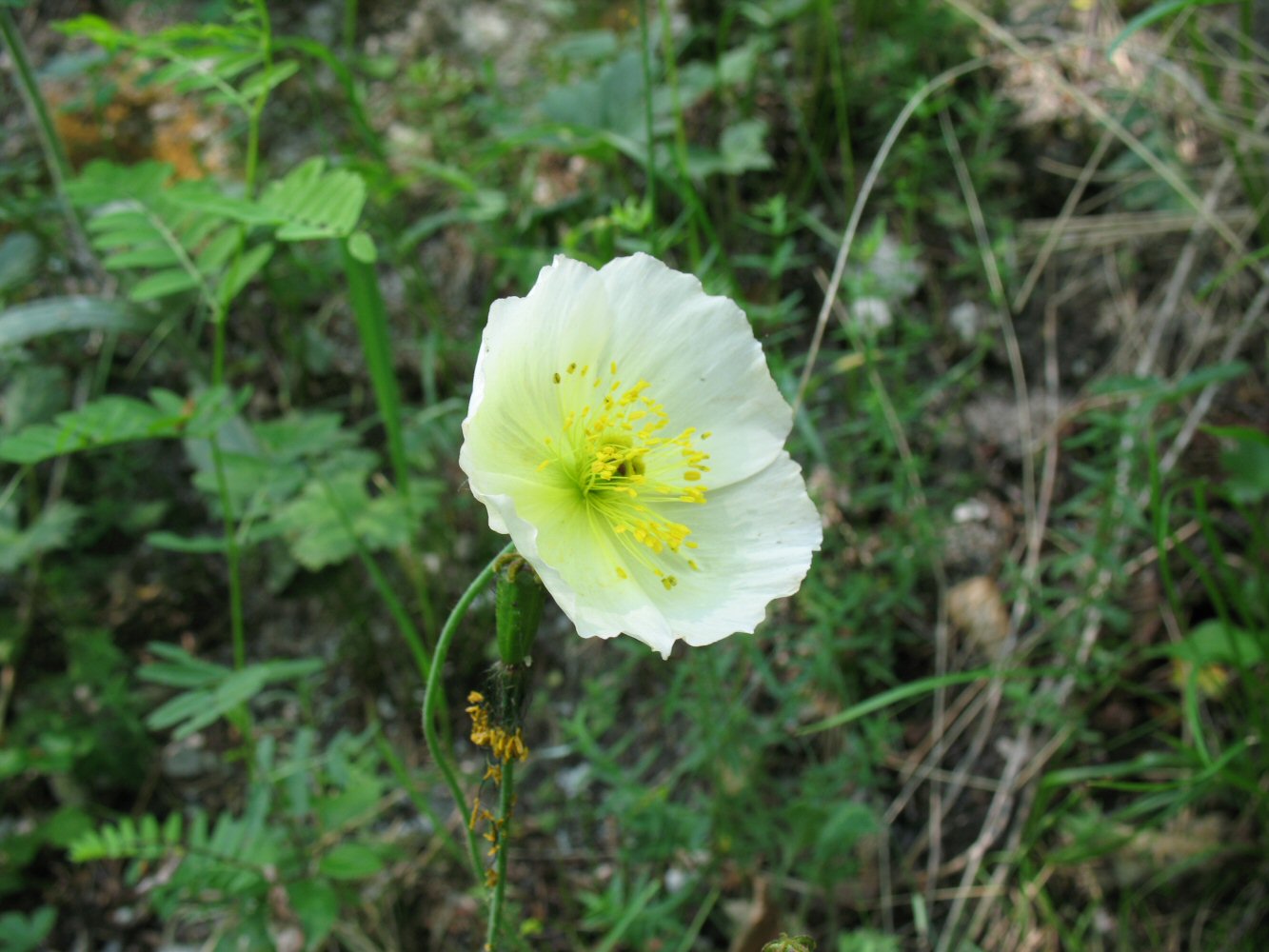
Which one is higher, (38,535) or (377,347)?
(377,347)

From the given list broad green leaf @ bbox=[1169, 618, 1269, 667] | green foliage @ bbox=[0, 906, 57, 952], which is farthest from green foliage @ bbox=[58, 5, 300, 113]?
broad green leaf @ bbox=[1169, 618, 1269, 667]

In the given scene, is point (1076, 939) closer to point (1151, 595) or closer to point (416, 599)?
point (1151, 595)

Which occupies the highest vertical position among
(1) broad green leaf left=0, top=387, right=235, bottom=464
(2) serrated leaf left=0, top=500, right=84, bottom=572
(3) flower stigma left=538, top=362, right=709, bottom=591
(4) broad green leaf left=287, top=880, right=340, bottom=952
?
(3) flower stigma left=538, top=362, right=709, bottom=591

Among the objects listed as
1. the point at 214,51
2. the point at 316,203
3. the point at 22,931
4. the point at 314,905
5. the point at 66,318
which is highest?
the point at 214,51

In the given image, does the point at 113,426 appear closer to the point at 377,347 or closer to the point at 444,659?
the point at 377,347

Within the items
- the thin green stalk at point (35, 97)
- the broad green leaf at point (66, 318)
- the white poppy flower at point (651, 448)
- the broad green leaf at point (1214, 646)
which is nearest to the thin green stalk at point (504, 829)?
the white poppy flower at point (651, 448)

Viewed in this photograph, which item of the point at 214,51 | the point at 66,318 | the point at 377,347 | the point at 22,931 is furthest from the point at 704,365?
the point at 22,931

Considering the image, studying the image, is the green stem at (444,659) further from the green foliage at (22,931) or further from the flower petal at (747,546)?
the green foliage at (22,931)

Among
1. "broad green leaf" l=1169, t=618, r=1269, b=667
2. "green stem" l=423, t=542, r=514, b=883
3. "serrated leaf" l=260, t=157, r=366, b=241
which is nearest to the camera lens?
"green stem" l=423, t=542, r=514, b=883

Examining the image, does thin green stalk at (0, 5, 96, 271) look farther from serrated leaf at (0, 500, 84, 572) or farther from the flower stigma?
the flower stigma
